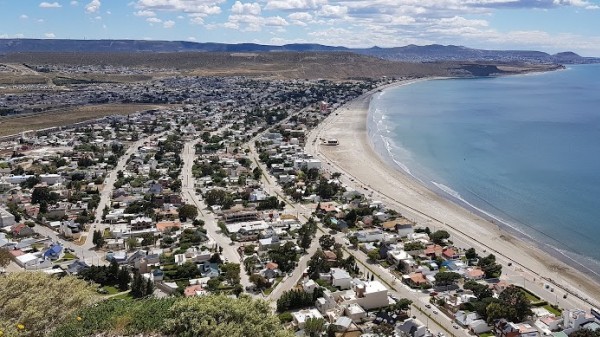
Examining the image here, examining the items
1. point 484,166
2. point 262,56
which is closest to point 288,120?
point 484,166

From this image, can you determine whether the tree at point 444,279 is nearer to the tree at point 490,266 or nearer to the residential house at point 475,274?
the residential house at point 475,274

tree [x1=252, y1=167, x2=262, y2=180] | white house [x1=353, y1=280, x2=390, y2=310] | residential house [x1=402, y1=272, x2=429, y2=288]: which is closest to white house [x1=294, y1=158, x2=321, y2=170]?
tree [x1=252, y1=167, x2=262, y2=180]

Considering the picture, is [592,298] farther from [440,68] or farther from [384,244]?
[440,68]

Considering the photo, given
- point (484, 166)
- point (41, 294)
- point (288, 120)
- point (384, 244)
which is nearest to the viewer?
point (41, 294)

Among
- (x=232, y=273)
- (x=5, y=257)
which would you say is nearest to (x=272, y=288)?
(x=232, y=273)

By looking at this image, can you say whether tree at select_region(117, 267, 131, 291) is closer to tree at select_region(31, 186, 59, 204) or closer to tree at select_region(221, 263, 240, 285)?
tree at select_region(221, 263, 240, 285)

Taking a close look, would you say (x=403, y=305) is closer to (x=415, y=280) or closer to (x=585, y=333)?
(x=415, y=280)
